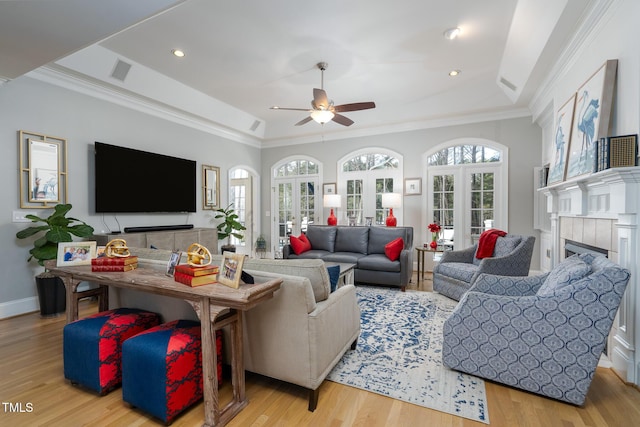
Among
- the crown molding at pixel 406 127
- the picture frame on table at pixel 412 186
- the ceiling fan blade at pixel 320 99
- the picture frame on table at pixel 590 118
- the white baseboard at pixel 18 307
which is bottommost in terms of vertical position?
the white baseboard at pixel 18 307

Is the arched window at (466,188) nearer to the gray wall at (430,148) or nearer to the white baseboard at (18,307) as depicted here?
the gray wall at (430,148)

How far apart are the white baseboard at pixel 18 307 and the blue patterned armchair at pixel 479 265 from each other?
17.0 feet

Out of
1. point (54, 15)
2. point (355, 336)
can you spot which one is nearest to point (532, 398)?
point (355, 336)

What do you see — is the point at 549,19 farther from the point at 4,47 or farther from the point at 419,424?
the point at 4,47

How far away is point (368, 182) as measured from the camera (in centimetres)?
642

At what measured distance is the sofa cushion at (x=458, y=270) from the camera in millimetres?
3711

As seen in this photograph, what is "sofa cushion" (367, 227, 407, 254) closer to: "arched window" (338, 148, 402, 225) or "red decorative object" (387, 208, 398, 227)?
"red decorative object" (387, 208, 398, 227)

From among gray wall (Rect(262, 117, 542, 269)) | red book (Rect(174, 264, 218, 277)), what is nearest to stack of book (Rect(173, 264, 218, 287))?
red book (Rect(174, 264, 218, 277))

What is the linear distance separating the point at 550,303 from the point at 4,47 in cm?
470

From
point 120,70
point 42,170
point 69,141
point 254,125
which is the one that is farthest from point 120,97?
point 254,125

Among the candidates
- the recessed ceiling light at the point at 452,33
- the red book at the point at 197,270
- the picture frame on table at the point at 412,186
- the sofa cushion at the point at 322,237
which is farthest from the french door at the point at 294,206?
the red book at the point at 197,270

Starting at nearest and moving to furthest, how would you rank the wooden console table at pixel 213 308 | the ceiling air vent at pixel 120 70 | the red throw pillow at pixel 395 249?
the wooden console table at pixel 213 308 → the ceiling air vent at pixel 120 70 → the red throw pillow at pixel 395 249

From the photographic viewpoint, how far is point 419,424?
177 centimetres

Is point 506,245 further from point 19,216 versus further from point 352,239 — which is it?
point 19,216
